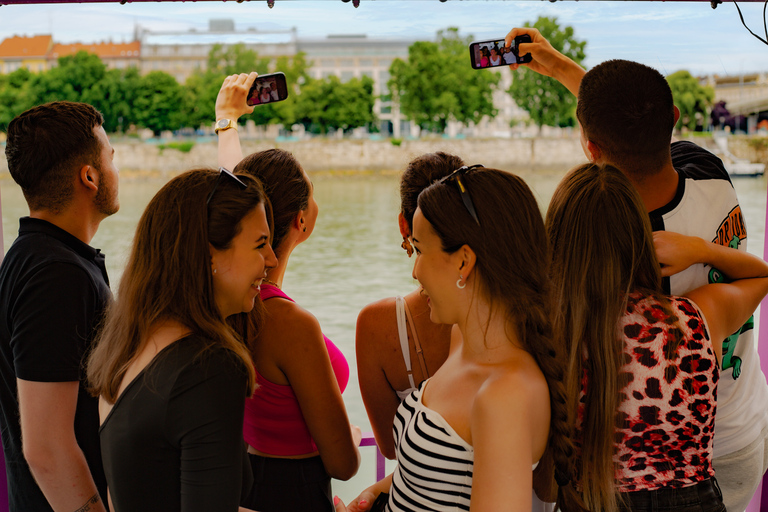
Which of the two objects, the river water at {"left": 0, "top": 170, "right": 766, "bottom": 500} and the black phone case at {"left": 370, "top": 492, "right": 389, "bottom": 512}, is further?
the river water at {"left": 0, "top": 170, "right": 766, "bottom": 500}

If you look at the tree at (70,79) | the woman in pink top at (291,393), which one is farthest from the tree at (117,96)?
the woman in pink top at (291,393)

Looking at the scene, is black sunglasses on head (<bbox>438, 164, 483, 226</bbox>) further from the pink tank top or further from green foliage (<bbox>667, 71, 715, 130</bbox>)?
green foliage (<bbox>667, 71, 715, 130</bbox>)

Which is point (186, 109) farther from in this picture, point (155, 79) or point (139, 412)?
point (139, 412)

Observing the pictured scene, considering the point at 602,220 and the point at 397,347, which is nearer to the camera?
the point at 602,220

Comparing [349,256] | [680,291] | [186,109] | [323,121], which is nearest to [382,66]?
[323,121]

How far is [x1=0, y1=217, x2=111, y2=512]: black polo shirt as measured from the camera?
1.13 m

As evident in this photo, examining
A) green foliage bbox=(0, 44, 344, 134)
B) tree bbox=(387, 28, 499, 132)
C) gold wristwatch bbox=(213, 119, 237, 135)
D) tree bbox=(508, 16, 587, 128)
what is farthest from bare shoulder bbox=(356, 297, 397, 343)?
tree bbox=(387, 28, 499, 132)

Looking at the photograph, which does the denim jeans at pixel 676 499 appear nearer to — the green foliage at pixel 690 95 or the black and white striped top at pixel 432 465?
the black and white striped top at pixel 432 465

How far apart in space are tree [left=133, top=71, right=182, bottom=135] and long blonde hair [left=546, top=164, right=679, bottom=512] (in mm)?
46676

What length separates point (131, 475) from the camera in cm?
87

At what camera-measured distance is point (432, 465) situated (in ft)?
3.00

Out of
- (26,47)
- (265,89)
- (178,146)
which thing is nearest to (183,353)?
(265,89)

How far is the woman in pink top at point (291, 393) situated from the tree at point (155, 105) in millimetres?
46268

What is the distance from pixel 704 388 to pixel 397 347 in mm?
522
